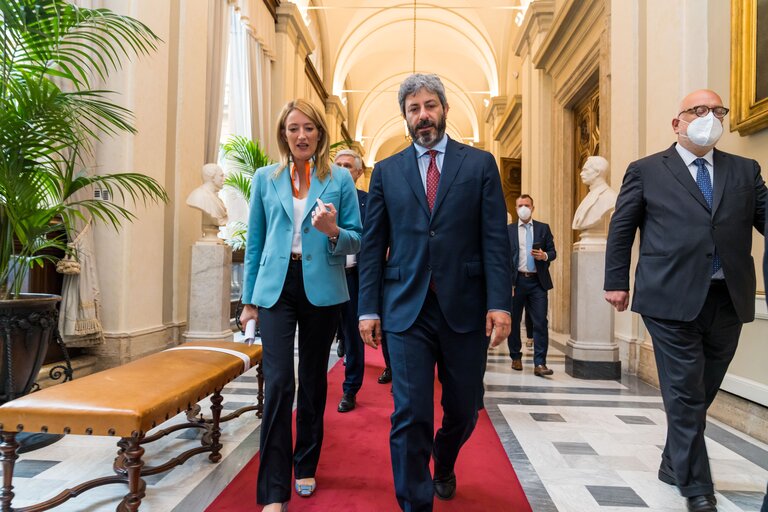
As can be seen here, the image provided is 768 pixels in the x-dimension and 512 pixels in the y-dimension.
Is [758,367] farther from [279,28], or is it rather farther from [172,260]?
[279,28]

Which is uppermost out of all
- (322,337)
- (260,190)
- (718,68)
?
(718,68)

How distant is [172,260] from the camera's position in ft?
18.8

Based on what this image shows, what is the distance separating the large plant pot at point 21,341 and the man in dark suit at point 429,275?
2.21 meters

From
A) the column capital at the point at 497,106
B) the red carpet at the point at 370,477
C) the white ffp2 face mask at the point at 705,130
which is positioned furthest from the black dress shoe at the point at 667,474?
the column capital at the point at 497,106

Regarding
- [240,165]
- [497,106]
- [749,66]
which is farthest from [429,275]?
[497,106]

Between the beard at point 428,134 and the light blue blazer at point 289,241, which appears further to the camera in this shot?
the light blue blazer at point 289,241

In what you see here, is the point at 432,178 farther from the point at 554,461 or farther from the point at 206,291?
the point at 206,291

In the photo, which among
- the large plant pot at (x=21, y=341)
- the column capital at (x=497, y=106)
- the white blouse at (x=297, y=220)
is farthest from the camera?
the column capital at (x=497, y=106)

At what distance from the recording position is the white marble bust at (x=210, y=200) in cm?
530

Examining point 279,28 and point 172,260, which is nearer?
point 172,260

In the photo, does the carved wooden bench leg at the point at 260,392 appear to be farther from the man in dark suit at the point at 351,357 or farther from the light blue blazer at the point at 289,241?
the light blue blazer at the point at 289,241

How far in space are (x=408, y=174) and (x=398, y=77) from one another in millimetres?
23663

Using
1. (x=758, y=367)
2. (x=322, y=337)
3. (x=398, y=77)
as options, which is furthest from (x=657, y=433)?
(x=398, y=77)

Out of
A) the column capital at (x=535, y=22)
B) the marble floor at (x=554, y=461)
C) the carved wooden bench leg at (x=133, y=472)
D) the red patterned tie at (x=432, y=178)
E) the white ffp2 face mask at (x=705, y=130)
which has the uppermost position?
the column capital at (x=535, y=22)
